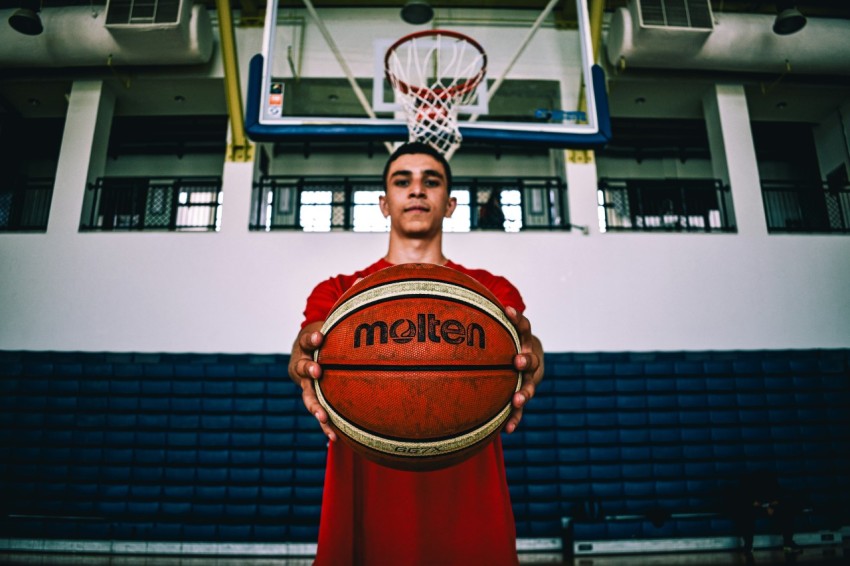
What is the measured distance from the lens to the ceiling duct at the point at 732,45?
4.67 meters

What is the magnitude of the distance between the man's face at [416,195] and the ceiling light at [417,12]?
13.3ft

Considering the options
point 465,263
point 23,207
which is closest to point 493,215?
point 465,263

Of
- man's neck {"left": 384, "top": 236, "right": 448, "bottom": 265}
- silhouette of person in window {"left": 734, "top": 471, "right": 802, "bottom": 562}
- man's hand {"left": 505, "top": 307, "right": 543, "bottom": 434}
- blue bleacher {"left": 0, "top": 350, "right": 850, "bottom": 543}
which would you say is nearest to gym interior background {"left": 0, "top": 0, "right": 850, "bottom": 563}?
blue bleacher {"left": 0, "top": 350, "right": 850, "bottom": 543}

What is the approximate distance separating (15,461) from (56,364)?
0.81m

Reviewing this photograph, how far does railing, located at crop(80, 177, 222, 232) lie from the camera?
4.83 metres

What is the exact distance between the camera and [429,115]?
3176 millimetres

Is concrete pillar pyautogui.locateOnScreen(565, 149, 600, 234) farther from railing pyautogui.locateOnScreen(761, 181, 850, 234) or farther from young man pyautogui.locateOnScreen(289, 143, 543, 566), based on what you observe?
young man pyautogui.locateOnScreen(289, 143, 543, 566)

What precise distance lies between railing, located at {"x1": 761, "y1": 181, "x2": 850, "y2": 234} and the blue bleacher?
1.73m

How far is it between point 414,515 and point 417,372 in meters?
0.48

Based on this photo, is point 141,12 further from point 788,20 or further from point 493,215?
point 788,20

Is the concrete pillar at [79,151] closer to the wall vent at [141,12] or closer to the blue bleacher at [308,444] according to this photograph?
the wall vent at [141,12]

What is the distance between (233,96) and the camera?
4711 millimetres

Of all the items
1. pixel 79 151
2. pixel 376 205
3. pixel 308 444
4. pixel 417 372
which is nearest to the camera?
pixel 417 372

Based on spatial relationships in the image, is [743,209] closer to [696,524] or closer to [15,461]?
[696,524]
